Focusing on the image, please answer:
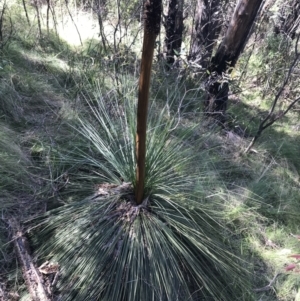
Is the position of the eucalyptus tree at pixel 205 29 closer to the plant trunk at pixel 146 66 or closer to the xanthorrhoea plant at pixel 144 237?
the xanthorrhoea plant at pixel 144 237

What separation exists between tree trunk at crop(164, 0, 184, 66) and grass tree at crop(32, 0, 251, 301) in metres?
2.26

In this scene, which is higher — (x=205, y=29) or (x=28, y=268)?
(x=205, y=29)

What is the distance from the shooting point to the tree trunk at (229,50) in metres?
3.32

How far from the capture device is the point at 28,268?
1896mm

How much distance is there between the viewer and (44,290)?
180 cm

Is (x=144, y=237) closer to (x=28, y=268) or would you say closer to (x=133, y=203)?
(x=133, y=203)

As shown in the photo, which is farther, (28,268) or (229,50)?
(229,50)

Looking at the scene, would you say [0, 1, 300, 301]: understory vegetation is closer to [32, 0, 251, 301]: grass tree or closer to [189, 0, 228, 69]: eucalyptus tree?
[32, 0, 251, 301]: grass tree

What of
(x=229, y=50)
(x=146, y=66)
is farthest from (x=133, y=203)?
(x=229, y=50)

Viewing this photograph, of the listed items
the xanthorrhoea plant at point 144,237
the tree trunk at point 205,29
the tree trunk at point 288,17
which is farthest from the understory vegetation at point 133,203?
the tree trunk at point 288,17

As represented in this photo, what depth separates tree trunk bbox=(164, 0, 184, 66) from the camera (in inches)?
174

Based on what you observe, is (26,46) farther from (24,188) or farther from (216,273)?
(216,273)

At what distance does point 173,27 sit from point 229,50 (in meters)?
1.22

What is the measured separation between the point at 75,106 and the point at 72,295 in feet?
5.54
